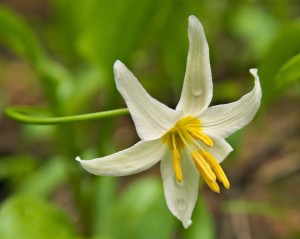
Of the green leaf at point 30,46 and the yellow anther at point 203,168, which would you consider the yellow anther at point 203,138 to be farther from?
the green leaf at point 30,46

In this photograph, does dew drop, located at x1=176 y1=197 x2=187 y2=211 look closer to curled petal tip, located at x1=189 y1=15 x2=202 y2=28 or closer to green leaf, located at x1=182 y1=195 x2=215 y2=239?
curled petal tip, located at x1=189 y1=15 x2=202 y2=28

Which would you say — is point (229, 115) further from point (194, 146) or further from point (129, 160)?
point (129, 160)

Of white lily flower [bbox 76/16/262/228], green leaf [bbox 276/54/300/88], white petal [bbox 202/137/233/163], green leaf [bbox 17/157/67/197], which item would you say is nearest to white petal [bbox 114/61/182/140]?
white lily flower [bbox 76/16/262/228]

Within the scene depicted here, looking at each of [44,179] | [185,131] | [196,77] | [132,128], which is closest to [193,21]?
[196,77]

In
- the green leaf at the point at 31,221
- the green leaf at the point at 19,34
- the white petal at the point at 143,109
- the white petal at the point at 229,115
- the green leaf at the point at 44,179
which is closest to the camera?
the white petal at the point at 143,109

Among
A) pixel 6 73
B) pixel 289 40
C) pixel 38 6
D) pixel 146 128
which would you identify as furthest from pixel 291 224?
pixel 38 6

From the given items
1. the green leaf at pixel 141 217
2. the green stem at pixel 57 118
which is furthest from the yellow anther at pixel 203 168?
the green leaf at pixel 141 217
